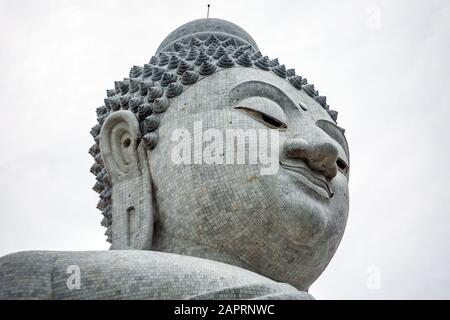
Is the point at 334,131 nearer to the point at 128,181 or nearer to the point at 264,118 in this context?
the point at 264,118

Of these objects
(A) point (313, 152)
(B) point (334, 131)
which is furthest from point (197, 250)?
(B) point (334, 131)

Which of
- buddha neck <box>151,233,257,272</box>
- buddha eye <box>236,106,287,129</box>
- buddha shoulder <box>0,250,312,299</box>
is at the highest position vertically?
buddha eye <box>236,106,287,129</box>

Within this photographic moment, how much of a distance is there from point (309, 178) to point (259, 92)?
1.25 m

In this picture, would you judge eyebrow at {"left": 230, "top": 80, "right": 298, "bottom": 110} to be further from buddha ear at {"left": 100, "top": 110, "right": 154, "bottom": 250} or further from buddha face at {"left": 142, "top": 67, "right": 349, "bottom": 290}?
buddha ear at {"left": 100, "top": 110, "right": 154, "bottom": 250}

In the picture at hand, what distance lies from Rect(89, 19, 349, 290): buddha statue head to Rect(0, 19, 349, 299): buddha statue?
14mm

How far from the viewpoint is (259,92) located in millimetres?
9523

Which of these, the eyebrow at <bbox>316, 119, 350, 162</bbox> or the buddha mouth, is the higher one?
the eyebrow at <bbox>316, 119, 350, 162</bbox>

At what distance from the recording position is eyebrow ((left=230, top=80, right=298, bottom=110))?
31.1 ft

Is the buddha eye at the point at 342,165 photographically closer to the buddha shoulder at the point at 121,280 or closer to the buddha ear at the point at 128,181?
the buddha ear at the point at 128,181

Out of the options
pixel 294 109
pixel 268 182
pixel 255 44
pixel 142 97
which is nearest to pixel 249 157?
pixel 268 182

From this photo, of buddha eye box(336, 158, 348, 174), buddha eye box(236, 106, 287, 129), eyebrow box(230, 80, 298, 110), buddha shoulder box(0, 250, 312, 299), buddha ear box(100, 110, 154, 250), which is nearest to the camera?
buddha shoulder box(0, 250, 312, 299)

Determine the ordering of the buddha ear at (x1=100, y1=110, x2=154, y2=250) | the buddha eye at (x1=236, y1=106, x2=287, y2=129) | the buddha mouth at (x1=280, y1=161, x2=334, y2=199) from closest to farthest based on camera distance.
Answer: the buddha mouth at (x1=280, y1=161, x2=334, y2=199) → the buddha ear at (x1=100, y1=110, x2=154, y2=250) → the buddha eye at (x1=236, y1=106, x2=287, y2=129)

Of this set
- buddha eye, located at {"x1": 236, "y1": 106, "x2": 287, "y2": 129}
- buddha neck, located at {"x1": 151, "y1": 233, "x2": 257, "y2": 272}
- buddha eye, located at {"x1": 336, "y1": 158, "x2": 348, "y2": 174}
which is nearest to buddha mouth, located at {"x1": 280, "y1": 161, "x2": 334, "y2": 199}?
buddha eye, located at {"x1": 236, "y1": 106, "x2": 287, "y2": 129}
